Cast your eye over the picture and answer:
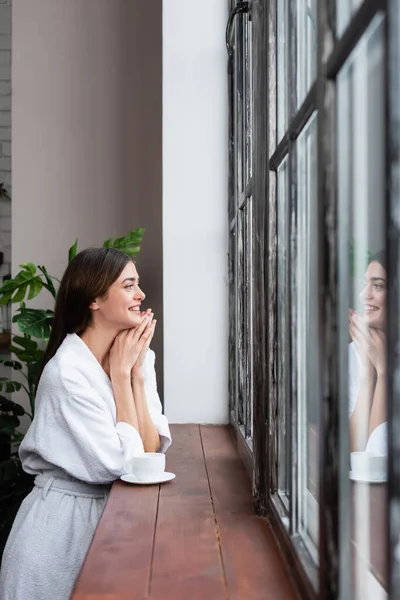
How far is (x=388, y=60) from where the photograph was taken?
0.53 m

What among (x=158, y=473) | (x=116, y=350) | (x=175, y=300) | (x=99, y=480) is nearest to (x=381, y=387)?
(x=158, y=473)

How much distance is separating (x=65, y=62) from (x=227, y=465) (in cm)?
207

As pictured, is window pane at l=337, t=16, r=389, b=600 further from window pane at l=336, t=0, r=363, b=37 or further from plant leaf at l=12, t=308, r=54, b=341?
plant leaf at l=12, t=308, r=54, b=341

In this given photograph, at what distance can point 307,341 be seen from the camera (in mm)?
1027

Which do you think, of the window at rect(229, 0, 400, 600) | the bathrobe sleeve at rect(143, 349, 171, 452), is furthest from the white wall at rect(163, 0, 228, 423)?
the window at rect(229, 0, 400, 600)

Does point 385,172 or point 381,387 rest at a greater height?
point 385,172

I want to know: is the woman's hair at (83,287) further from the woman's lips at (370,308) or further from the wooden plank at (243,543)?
the woman's lips at (370,308)

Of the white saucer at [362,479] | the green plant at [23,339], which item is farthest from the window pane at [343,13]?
the green plant at [23,339]

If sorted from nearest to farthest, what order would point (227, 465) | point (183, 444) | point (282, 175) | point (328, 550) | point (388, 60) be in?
1. point (388, 60)
2. point (328, 550)
3. point (282, 175)
4. point (227, 465)
5. point (183, 444)

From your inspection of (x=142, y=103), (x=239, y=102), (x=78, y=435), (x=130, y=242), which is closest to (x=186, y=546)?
(x=78, y=435)

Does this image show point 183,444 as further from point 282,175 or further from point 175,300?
point 282,175

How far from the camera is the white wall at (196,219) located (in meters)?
2.63

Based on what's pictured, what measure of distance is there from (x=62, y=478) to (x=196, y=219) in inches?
41.6

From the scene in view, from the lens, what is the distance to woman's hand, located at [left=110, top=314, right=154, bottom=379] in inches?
83.2
